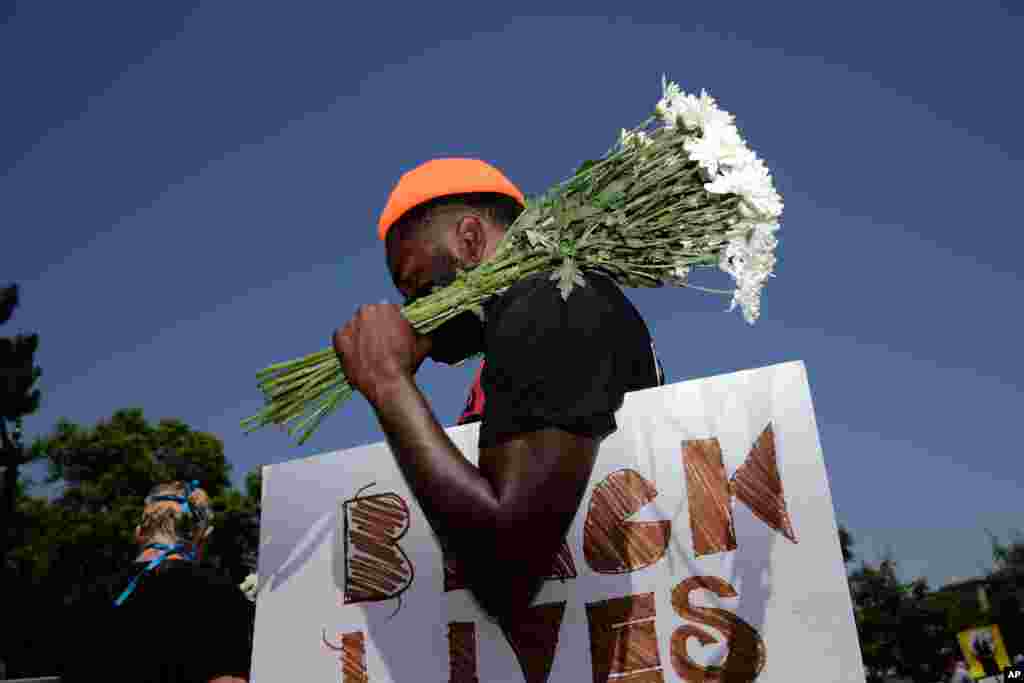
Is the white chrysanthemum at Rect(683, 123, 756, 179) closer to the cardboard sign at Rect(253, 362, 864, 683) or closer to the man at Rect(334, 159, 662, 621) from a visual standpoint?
the man at Rect(334, 159, 662, 621)

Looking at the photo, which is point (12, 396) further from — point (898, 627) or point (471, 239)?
point (898, 627)

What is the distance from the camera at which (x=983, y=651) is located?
19141 mm

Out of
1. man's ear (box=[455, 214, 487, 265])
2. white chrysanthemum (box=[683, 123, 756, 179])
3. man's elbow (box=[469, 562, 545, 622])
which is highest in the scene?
white chrysanthemum (box=[683, 123, 756, 179])

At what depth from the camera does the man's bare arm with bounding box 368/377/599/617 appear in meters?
1.58

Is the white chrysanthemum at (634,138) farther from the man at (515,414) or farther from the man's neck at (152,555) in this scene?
the man's neck at (152,555)

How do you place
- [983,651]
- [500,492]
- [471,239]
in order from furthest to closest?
[983,651], [471,239], [500,492]

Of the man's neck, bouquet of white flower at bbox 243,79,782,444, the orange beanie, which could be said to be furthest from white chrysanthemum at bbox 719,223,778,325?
the man's neck

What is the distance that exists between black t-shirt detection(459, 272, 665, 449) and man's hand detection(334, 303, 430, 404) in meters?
0.17

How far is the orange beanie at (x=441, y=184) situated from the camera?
228 cm

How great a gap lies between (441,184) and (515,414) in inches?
34.8

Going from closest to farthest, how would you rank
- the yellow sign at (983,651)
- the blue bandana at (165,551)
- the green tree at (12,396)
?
the blue bandana at (165,551) → the yellow sign at (983,651) → the green tree at (12,396)

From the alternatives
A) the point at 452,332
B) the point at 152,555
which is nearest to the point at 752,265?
the point at 452,332

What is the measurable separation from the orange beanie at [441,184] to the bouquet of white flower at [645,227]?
21 centimetres

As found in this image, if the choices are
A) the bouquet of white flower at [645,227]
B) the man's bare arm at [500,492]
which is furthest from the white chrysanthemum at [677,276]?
the man's bare arm at [500,492]
